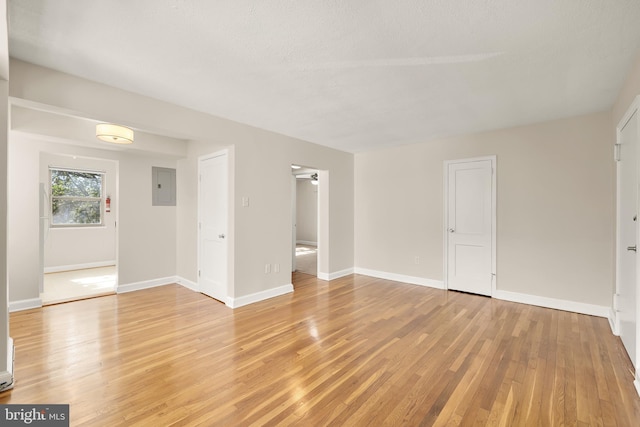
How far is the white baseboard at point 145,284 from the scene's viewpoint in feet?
14.4

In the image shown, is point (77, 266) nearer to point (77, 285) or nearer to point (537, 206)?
point (77, 285)

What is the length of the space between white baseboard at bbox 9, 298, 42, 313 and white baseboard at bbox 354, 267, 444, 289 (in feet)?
16.1

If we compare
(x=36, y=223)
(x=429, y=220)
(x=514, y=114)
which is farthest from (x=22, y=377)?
(x=514, y=114)

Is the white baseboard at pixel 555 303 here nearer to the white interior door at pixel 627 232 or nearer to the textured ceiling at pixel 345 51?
the white interior door at pixel 627 232

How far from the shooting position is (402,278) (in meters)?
5.08

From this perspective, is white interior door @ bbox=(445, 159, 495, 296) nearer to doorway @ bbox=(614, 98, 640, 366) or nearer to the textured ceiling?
the textured ceiling

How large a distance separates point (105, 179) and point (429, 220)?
7.15 m

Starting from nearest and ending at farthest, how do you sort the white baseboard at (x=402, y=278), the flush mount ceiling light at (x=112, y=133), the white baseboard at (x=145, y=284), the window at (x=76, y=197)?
the flush mount ceiling light at (x=112, y=133) < the white baseboard at (x=145, y=284) < the white baseboard at (x=402, y=278) < the window at (x=76, y=197)

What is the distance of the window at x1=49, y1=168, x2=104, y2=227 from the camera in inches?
236

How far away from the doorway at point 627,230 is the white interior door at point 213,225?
4.22 m

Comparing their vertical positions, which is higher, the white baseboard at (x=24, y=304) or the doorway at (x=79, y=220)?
the doorway at (x=79, y=220)

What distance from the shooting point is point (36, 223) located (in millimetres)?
3766

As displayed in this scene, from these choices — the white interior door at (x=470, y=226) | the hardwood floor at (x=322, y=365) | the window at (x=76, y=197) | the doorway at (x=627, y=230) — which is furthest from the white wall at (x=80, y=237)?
the doorway at (x=627, y=230)

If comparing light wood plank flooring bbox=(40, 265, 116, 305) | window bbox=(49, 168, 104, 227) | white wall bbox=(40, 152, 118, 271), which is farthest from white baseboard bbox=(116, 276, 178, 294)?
window bbox=(49, 168, 104, 227)
